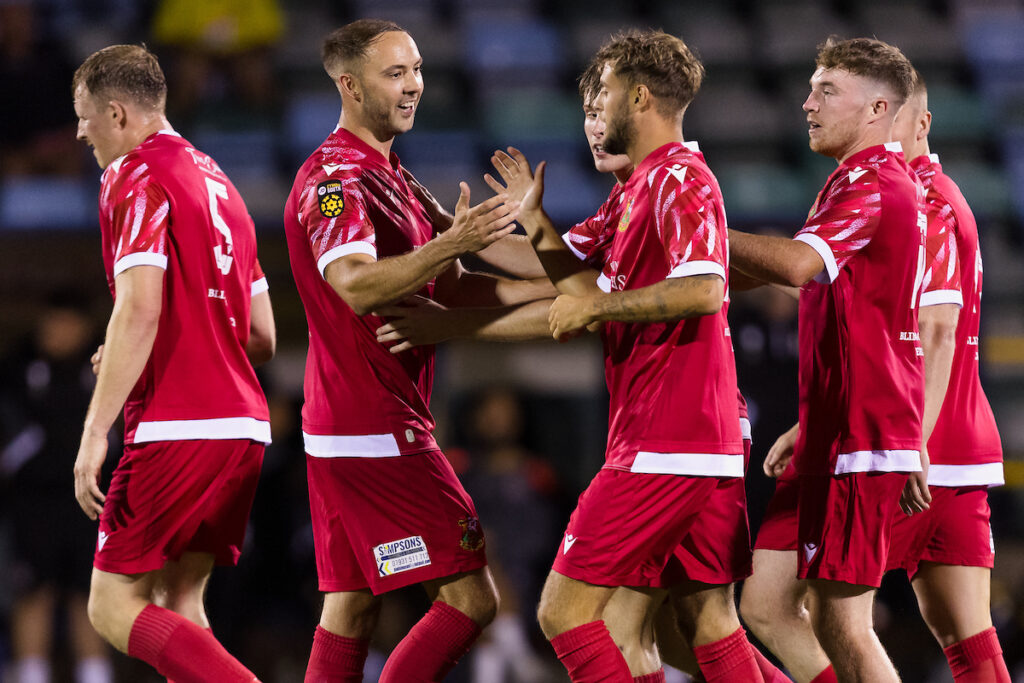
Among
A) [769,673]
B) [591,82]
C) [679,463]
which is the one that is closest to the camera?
[679,463]

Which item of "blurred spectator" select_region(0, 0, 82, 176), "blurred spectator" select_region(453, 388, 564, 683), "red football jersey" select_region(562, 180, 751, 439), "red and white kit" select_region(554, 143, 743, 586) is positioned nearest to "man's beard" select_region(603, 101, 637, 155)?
"red and white kit" select_region(554, 143, 743, 586)

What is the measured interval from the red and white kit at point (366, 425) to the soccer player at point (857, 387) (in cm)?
107

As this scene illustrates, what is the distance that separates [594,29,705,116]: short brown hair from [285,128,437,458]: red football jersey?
2.74 ft

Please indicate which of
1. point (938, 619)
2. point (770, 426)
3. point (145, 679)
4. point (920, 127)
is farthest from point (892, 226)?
point (145, 679)

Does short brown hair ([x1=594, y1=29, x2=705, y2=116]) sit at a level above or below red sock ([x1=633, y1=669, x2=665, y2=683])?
above

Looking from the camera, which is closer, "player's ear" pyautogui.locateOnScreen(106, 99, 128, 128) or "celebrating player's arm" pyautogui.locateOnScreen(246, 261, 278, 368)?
"player's ear" pyautogui.locateOnScreen(106, 99, 128, 128)

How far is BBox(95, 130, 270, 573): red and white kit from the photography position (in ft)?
13.0

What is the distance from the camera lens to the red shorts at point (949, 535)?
4.11 m

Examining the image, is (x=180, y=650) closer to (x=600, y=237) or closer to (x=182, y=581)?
(x=182, y=581)

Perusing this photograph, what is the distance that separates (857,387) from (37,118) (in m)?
6.44

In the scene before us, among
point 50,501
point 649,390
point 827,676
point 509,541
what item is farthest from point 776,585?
point 50,501

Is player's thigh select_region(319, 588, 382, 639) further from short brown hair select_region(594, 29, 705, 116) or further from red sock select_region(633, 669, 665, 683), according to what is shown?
short brown hair select_region(594, 29, 705, 116)

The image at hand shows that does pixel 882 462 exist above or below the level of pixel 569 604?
above

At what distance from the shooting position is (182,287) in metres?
4.04
